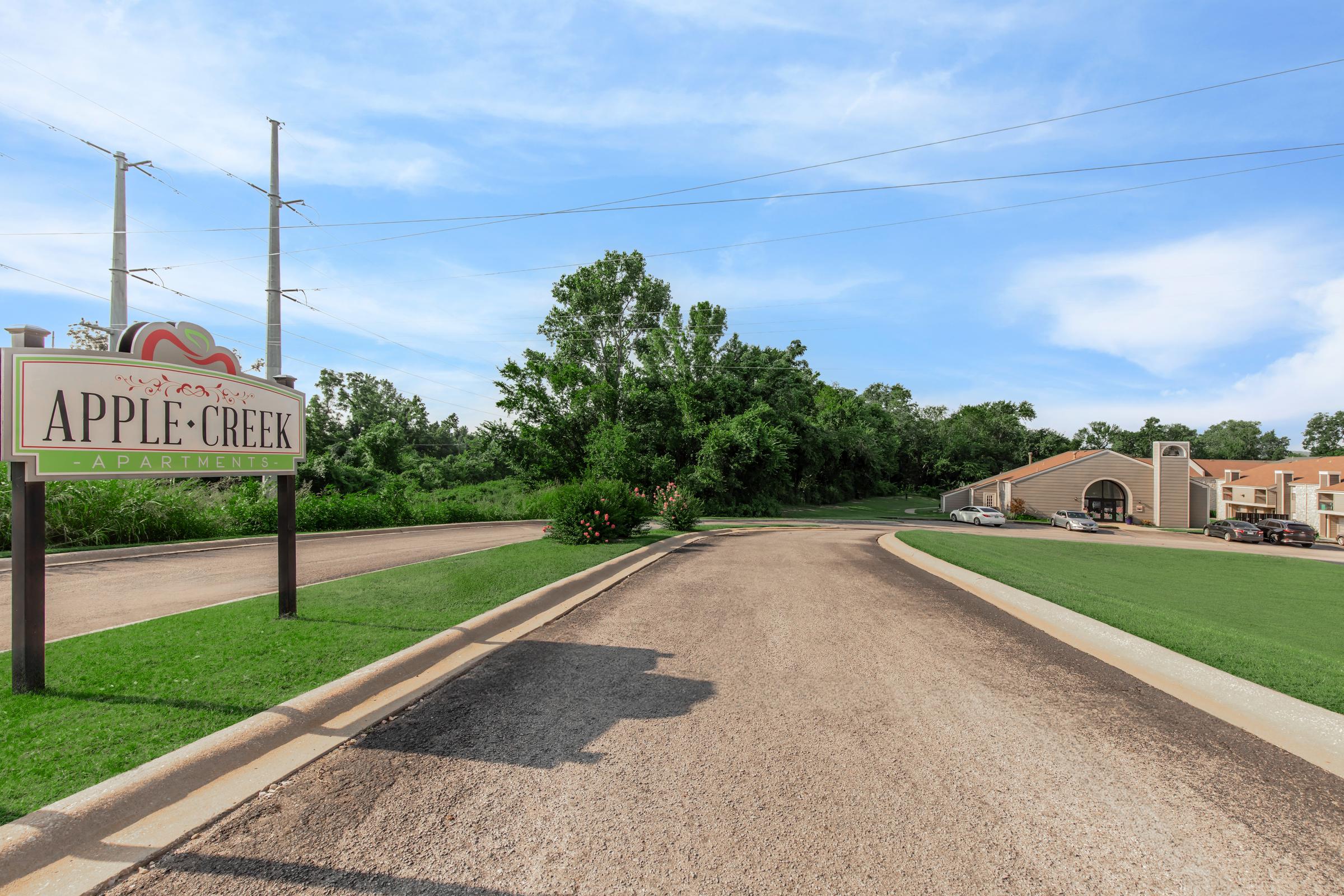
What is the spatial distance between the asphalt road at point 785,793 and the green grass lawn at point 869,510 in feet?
123

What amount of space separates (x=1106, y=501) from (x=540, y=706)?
65639 millimetres

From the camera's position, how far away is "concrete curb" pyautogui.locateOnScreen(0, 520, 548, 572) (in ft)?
39.1

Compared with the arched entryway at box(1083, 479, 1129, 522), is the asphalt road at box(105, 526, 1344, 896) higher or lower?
higher

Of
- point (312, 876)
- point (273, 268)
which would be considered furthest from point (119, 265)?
point (312, 876)

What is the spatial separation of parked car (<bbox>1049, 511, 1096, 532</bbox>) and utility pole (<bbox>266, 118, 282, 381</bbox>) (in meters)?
48.0

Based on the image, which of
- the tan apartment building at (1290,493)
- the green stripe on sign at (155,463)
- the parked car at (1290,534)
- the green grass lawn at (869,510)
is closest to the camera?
the green stripe on sign at (155,463)

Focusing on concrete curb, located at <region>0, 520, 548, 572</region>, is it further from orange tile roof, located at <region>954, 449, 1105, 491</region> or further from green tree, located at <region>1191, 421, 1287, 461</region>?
green tree, located at <region>1191, 421, 1287, 461</region>

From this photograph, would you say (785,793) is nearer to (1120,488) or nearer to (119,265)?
(119,265)

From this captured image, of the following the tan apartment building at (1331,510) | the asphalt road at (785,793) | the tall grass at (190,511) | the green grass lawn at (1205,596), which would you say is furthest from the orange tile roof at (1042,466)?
the asphalt road at (785,793)

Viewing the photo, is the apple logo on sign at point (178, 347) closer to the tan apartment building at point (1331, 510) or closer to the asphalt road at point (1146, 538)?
the asphalt road at point (1146, 538)

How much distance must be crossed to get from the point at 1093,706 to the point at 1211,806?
1587mm

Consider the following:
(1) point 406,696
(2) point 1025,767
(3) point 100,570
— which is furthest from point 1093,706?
(3) point 100,570

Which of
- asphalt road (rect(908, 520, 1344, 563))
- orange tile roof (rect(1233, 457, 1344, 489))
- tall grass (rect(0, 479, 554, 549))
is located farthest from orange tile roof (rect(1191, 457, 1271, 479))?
tall grass (rect(0, 479, 554, 549))

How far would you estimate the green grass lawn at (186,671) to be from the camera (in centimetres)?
360
